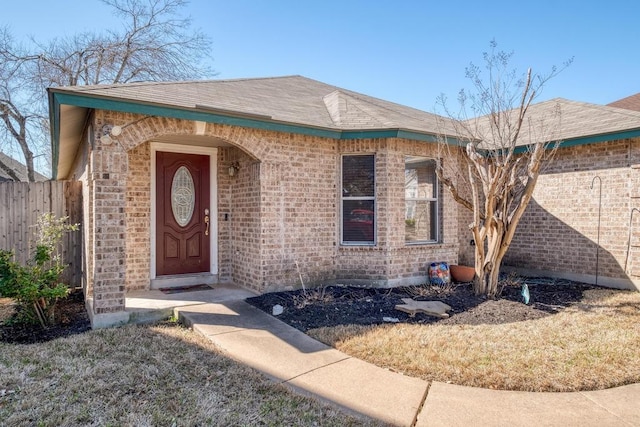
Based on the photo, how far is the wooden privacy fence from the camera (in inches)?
291

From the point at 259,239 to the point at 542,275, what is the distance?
21.4 feet

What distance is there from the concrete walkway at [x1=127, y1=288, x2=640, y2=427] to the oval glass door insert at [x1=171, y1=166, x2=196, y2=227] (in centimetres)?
313

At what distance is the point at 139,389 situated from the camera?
3256 mm

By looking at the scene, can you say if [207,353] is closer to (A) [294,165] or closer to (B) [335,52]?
(A) [294,165]

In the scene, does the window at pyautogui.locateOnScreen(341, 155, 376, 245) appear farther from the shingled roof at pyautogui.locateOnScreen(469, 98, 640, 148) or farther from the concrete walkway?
the concrete walkway

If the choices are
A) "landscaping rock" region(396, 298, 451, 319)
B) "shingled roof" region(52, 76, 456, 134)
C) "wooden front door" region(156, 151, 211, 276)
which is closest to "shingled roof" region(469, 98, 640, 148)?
"shingled roof" region(52, 76, 456, 134)

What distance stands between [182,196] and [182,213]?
1.01ft

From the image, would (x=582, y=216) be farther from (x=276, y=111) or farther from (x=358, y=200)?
(x=276, y=111)

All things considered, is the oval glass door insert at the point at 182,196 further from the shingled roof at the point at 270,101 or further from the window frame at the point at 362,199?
the window frame at the point at 362,199

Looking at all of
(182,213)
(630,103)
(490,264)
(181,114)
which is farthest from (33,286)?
(630,103)

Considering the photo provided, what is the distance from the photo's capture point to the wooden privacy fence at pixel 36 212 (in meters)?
7.39

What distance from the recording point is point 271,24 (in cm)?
1059

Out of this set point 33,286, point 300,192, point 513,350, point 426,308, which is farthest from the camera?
point 300,192

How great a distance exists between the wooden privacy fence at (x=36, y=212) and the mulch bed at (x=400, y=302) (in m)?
4.08
